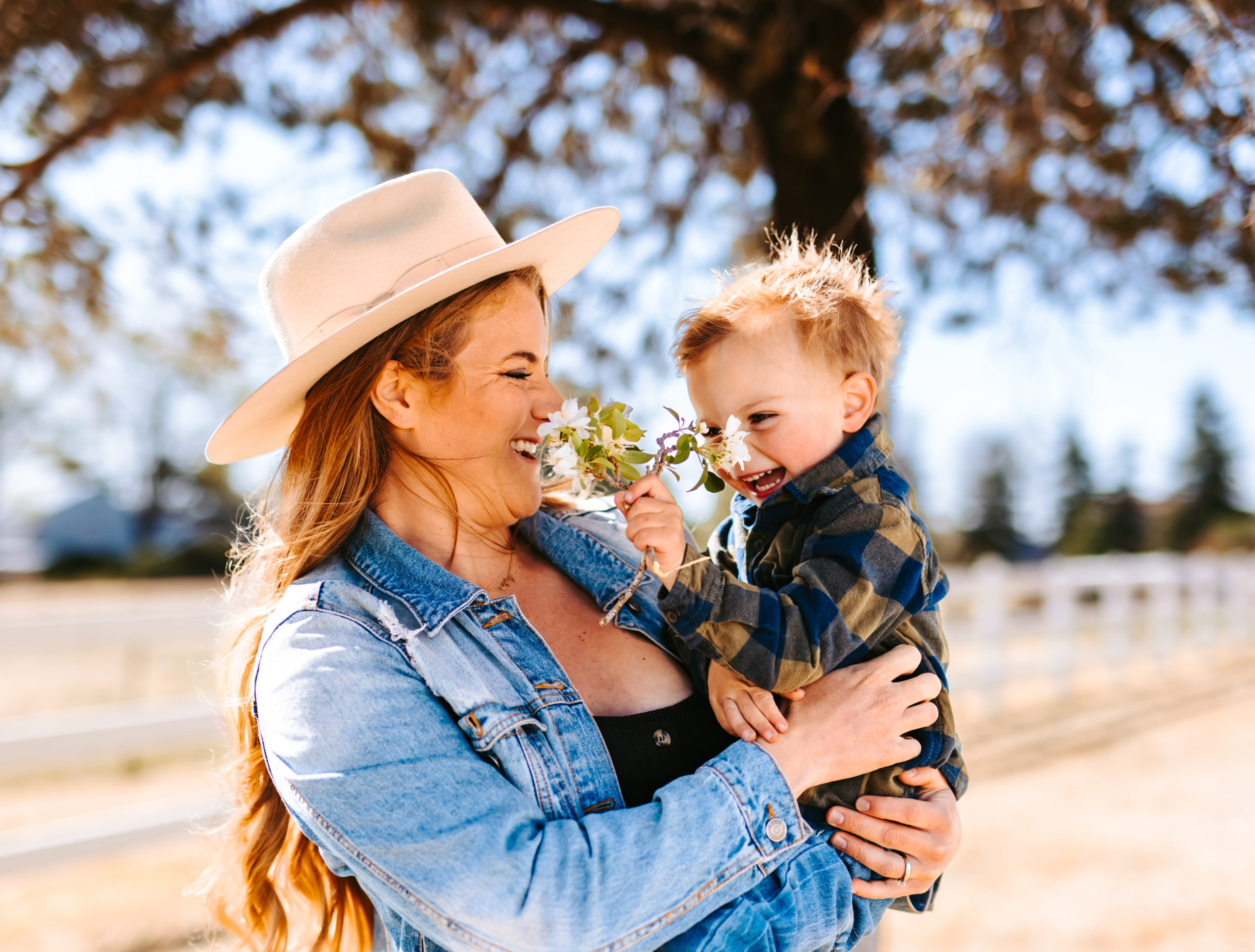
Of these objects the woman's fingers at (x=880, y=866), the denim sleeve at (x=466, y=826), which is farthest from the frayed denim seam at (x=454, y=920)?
the woman's fingers at (x=880, y=866)

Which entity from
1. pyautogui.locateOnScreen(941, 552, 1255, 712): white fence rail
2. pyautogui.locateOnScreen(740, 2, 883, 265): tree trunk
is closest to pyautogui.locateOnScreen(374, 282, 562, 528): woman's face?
pyautogui.locateOnScreen(740, 2, 883, 265): tree trunk

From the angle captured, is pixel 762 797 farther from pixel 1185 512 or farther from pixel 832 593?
pixel 1185 512

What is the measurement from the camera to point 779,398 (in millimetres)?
1720

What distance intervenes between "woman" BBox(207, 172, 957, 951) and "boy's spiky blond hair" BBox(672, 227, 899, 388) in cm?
32

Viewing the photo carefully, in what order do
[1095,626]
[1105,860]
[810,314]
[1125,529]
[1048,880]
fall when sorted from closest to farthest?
[810,314] < [1048,880] < [1105,860] < [1095,626] < [1125,529]

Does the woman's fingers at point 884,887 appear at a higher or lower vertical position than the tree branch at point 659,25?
lower

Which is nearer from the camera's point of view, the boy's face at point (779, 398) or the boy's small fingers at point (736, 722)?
the boy's small fingers at point (736, 722)

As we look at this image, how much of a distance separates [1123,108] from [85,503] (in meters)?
47.2

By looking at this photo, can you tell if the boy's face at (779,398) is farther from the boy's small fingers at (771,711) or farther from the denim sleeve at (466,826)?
the denim sleeve at (466,826)

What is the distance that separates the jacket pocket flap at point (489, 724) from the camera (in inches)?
Result: 57.0

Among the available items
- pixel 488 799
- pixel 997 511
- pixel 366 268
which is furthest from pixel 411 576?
pixel 997 511

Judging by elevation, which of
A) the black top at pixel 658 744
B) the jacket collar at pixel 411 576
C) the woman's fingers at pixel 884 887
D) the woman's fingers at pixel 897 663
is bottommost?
the woman's fingers at pixel 884 887

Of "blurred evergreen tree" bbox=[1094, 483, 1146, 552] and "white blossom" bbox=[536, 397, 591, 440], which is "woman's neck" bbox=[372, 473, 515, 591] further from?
"blurred evergreen tree" bbox=[1094, 483, 1146, 552]

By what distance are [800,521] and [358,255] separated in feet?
3.23
